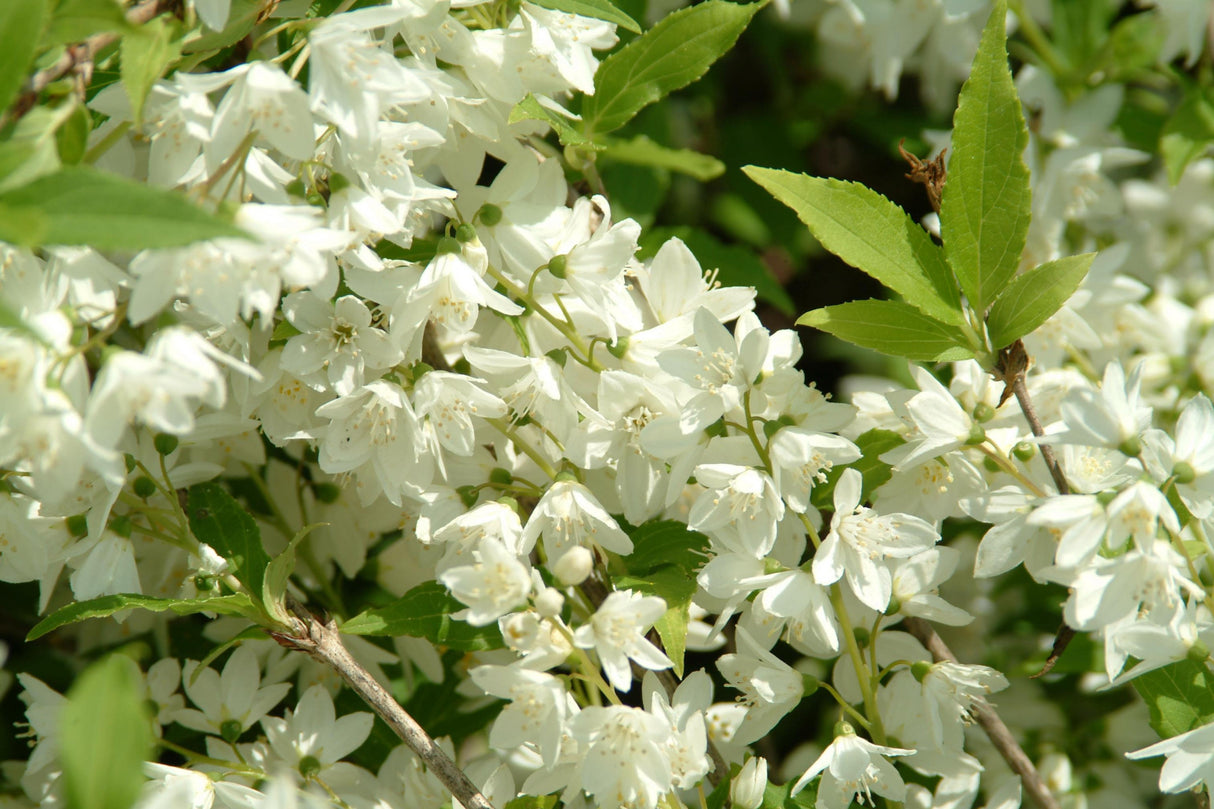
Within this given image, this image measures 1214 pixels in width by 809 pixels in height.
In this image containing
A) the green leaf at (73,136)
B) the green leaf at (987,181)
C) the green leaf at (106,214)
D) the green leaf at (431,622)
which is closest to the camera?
the green leaf at (106,214)

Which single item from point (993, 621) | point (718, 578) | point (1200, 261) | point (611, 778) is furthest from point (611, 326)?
point (1200, 261)

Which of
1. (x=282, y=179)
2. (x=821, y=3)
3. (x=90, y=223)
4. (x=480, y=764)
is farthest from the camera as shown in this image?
(x=821, y=3)

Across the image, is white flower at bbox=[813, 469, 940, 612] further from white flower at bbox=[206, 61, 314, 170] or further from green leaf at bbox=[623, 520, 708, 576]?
white flower at bbox=[206, 61, 314, 170]

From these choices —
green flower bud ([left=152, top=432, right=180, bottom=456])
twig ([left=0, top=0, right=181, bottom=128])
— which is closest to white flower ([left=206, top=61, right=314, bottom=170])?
twig ([left=0, top=0, right=181, bottom=128])

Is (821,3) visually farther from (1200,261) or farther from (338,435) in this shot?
(338,435)

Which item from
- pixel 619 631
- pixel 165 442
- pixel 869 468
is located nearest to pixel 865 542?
pixel 869 468

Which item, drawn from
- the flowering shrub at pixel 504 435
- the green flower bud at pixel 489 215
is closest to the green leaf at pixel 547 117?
the flowering shrub at pixel 504 435

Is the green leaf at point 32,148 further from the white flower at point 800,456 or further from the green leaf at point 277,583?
the white flower at point 800,456
